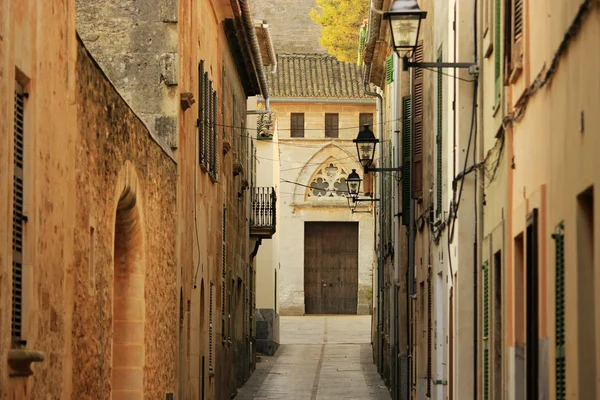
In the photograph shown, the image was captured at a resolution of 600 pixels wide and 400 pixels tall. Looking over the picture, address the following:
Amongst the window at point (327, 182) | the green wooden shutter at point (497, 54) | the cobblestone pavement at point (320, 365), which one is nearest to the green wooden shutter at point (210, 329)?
the cobblestone pavement at point (320, 365)

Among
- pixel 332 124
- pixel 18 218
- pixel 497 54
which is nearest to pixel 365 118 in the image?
pixel 332 124

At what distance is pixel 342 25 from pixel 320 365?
2911 cm

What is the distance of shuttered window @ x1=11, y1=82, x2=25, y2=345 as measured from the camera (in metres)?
10.6

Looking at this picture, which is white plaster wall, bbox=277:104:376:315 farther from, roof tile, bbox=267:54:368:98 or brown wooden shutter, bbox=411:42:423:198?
brown wooden shutter, bbox=411:42:423:198

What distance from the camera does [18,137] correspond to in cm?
1089

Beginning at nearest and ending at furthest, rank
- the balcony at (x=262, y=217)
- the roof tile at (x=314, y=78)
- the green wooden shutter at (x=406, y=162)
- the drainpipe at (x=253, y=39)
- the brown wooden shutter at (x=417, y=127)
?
the brown wooden shutter at (x=417, y=127) → the green wooden shutter at (x=406, y=162) → the drainpipe at (x=253, y=39) → the balcony at (x=262, y=217) → the roof tile at (x=314, y=78)

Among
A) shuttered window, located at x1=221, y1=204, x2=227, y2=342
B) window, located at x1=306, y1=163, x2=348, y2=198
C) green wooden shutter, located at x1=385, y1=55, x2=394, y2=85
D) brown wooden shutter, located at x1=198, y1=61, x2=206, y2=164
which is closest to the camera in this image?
brown wooden shutter, located at x1=198, y1=61, x2=206, y2=164

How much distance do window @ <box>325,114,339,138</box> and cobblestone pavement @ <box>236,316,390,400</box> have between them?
328 inches

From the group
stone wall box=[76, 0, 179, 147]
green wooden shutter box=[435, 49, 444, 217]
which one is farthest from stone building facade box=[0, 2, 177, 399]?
green wooden shutter box=[435, 49, 444, 217]

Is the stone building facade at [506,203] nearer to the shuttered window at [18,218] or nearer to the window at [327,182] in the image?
the shuttered window at [18,218]

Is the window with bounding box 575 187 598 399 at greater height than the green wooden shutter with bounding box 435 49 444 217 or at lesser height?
lesser

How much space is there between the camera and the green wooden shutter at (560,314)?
30.0 feet

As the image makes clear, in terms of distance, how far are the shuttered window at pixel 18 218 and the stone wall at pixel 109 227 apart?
2.16 m

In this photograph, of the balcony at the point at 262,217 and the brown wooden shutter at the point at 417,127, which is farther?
the balcony at the point at 262,217
